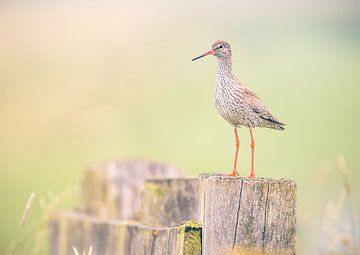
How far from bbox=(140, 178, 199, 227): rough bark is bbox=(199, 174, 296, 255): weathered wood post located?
5.51 feet

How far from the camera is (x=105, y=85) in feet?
62.5

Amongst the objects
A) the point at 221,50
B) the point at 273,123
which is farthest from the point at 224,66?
the point at 273,123

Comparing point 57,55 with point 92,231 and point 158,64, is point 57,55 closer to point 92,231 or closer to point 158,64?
point 158,64

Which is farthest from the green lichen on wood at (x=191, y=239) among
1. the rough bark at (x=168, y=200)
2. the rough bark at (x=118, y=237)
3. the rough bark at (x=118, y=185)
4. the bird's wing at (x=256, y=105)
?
the rough bark at (x=118, y=185)

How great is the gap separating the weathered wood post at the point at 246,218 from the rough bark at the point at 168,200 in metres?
1.68

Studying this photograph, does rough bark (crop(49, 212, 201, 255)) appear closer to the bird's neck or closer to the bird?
the bird

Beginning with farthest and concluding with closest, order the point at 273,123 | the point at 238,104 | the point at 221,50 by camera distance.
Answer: the point at 221,50
the point at 273,123
the point at 238,104

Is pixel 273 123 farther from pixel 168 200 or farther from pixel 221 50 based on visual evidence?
pixel 168 200

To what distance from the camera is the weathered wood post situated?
502 cm

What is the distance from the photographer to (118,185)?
8047 millimetres

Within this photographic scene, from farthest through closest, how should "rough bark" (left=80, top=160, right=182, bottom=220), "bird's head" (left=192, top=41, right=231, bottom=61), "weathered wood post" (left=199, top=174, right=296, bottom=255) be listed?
"rough bark" (left=80, top=160, right=182, bottom=220) < "bird's head" (left=192, top=41, right=231, bottom=61) < "weathered wood post" (left=199, top=174, right=296, bottom=255)

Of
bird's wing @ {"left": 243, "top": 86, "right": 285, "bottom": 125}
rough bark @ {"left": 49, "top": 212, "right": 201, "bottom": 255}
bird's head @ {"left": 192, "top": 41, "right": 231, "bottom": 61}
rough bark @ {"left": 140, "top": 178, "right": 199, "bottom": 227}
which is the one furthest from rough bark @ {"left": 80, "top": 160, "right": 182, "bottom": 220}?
bird's wing @ {"left": 243, "top": 86, "right": 285, "bottom": 125}

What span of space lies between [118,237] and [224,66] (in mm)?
1553

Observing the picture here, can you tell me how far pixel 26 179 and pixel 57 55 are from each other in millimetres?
7727
